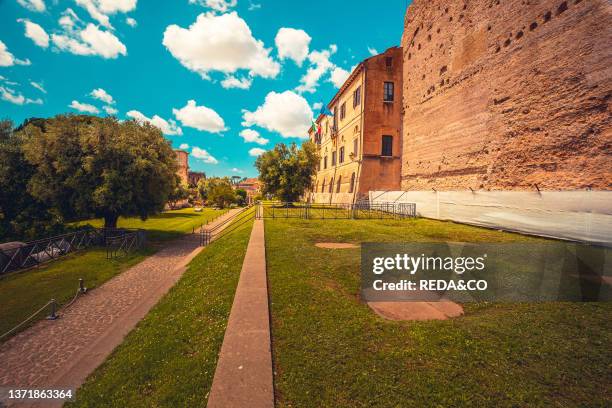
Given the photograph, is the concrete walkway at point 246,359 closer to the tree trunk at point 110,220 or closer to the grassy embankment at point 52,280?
the grassy embankment at point 52,280

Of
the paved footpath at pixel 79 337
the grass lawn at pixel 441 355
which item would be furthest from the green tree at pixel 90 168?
the grass lawn at pixel 441 355

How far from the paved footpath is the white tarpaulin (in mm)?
16844

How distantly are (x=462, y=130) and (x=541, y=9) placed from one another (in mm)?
7778

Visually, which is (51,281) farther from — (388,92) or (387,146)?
(388,92)

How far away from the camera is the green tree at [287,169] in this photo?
104ft

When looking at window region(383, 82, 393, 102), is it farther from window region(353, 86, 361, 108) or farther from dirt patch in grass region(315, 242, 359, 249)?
dirt patch in grass region(315, 242, 359, 249)

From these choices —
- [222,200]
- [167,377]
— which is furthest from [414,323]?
[222,200]

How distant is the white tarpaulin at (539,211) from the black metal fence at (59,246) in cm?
2280

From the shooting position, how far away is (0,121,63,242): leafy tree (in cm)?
1677

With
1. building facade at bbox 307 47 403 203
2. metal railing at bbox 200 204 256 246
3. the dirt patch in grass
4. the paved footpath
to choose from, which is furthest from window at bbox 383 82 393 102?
the paved footpath

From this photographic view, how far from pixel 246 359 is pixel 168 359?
1961mm

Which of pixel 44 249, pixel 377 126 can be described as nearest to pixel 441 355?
pixel 44 249

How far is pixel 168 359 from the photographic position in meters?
4.48

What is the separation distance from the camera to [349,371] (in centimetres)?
349
